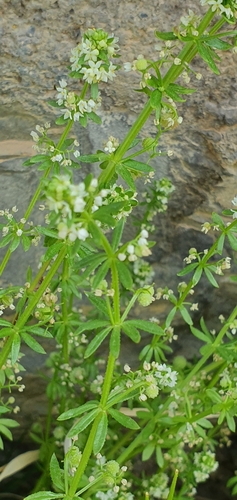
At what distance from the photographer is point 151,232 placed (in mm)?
1927

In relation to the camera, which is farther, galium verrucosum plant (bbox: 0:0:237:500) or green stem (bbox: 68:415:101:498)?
green stem (bbox: 68:415:101:498)

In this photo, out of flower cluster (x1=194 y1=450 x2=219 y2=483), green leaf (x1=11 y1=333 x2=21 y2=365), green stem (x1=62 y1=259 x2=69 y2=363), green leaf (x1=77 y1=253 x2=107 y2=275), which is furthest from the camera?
flower cluster (x1=194 y1=450 x2=219 y2=483)

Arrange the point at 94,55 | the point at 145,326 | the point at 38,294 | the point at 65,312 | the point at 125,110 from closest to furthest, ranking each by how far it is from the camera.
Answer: the point at 145,326 → the point at 94,55 → the point at 38,294 → the point at 65,312 → the point at 125,110

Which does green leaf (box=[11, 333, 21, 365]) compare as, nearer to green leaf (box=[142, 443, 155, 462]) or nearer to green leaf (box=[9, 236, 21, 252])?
green leaf (box=[9, 236, 21, 252])

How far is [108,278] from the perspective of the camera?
2025 mm

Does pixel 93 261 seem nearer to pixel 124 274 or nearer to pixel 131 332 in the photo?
pixel 124 274

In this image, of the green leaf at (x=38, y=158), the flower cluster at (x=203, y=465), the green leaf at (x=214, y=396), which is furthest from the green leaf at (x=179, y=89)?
A: the flower cluster at (x=203, y=465)

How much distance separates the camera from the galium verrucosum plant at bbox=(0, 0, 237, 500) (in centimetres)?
96

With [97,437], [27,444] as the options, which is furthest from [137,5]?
[27,444]

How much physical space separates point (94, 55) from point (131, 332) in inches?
22.3

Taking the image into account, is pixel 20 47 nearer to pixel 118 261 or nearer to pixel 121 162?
pixel 121 162

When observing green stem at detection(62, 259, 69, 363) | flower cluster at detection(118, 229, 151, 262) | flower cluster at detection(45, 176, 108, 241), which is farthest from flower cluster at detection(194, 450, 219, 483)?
flower cluster at detection(45, 176, 108, 241)

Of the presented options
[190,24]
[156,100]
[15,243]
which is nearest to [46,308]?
[15,243]

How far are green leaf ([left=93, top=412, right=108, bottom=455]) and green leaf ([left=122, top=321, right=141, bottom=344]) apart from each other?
18cm
